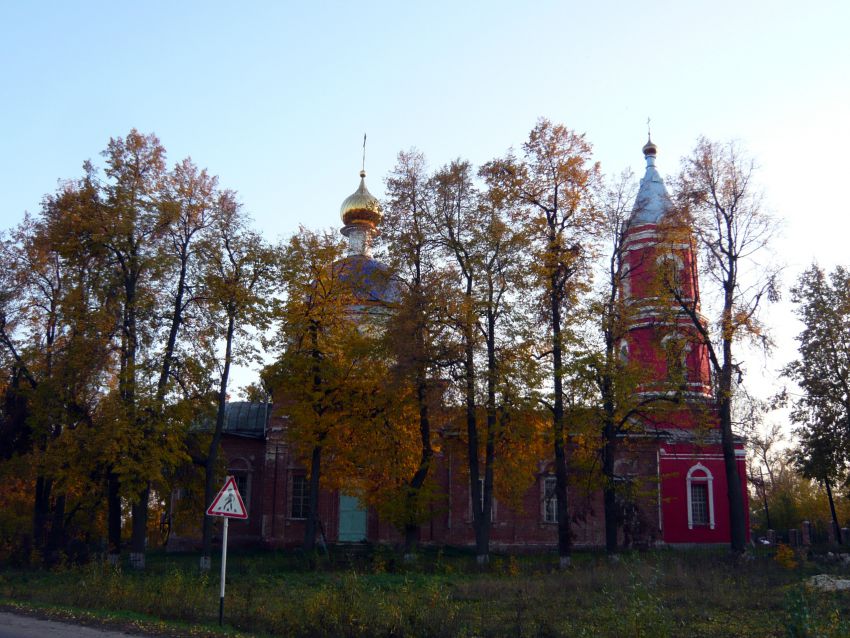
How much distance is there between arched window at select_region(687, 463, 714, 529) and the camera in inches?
1238

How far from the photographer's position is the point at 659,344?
23625mm

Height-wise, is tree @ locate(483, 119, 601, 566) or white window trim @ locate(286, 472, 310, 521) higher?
tree @ locate(483, 119, 601, 566)

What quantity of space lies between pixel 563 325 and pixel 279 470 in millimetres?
13787

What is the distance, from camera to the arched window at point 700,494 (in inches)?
1238

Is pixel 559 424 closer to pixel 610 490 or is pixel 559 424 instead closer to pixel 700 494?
pixel 610 490

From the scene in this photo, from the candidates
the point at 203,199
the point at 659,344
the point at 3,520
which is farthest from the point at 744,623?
the point at 3,520

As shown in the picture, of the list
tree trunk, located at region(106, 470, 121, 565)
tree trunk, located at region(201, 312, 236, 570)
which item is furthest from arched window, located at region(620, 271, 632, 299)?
tree trunk, located at region(106, 470, 121, 565)

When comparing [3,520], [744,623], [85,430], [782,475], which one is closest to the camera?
[744,623]

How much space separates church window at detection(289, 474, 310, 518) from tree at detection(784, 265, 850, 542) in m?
19.2

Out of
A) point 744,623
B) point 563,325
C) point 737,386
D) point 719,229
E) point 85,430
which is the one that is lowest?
point 744,623

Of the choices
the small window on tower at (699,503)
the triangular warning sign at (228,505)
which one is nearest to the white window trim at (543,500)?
the small window on tower at (699,503)

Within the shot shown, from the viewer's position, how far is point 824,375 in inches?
1195

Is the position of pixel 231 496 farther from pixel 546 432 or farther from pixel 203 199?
pixel 203 199

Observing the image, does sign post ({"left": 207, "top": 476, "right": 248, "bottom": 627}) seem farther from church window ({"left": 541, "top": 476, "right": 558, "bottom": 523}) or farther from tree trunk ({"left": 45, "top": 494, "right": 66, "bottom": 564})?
church window ({"left": 541, "top": 476, "right": 558, "bottom": 523})
